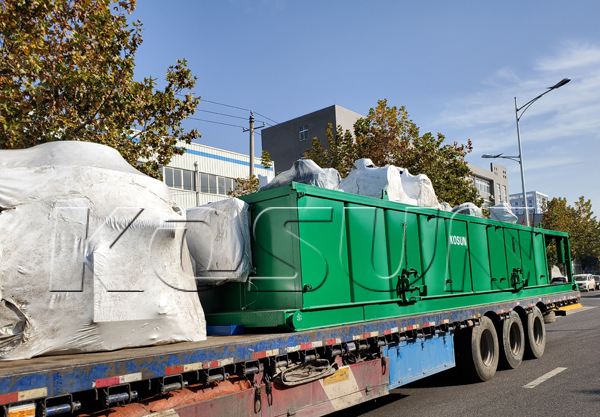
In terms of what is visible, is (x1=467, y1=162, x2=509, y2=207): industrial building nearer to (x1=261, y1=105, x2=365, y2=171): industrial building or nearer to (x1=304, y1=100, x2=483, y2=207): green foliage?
(x1=261, y1=105, x2=365, y2=171): industrial building

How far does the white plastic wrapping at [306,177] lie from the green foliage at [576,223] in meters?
48.0

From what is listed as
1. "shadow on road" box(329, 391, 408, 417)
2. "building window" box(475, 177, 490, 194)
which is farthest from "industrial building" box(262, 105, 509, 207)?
"shadow on road" box(329, 391, 408, 417)

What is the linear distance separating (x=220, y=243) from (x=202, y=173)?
102ft

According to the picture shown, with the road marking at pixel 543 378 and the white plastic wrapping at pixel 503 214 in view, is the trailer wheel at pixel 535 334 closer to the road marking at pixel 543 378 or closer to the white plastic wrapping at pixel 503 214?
the road marking at pixel 543 378

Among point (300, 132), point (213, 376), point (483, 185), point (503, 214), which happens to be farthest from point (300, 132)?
point (213, 376)

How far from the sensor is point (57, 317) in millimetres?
3787

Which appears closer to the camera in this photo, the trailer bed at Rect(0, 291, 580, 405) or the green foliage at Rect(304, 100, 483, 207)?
the trailer bed at Rect(0, 291, 580, 405)

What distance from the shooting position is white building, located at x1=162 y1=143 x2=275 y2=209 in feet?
112

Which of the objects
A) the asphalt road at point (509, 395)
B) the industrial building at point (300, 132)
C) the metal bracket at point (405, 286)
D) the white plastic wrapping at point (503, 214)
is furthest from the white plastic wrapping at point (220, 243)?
the industrial building at point (300, 132)

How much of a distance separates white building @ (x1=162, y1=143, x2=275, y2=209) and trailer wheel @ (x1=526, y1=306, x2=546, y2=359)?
2410cm

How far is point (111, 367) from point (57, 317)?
0.71m

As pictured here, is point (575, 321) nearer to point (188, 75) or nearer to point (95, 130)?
point (188, 75)

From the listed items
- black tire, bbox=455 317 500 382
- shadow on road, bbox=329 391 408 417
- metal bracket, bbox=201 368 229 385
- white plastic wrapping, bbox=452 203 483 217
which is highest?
white plastic wrapping, bbox=452 203 483 217

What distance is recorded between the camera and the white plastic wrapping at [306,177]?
21.0ft
